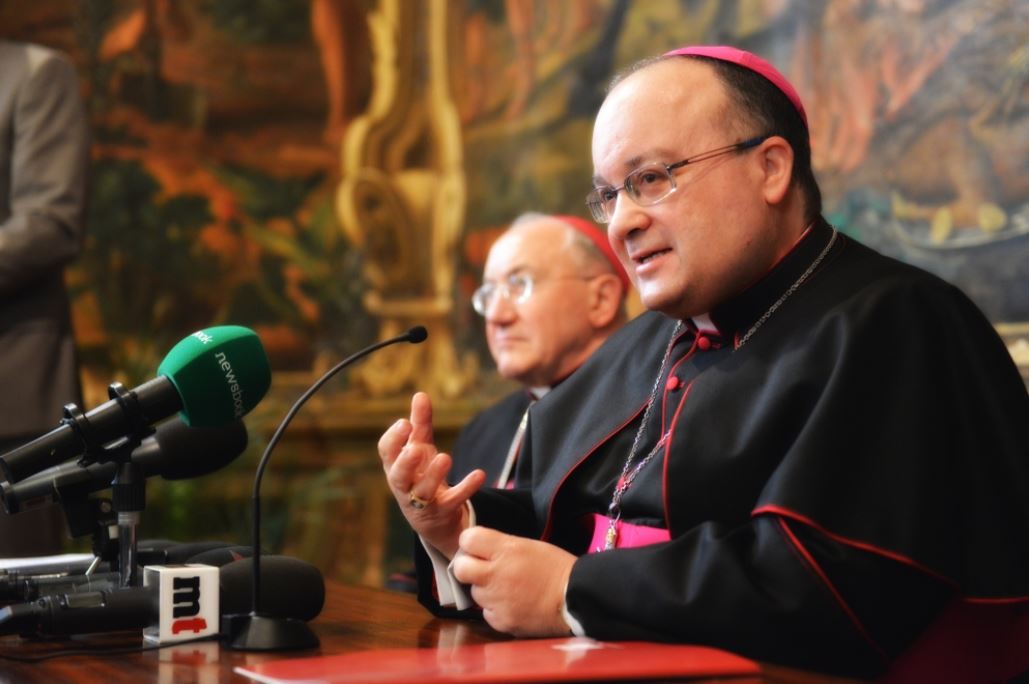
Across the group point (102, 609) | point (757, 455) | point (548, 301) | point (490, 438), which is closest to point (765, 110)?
point (757, 455)

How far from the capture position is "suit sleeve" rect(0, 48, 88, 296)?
174 inches

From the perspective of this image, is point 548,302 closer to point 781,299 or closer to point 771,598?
point 781,299

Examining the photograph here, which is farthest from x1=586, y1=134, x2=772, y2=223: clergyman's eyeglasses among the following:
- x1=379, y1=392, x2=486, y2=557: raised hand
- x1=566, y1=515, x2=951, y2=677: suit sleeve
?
x1=566, y1=515, x2=951, y2=677: suit sleeve

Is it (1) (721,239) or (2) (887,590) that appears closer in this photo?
(2) (887,590)

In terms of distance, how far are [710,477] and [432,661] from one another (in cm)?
68

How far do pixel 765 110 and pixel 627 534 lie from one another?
87 cm

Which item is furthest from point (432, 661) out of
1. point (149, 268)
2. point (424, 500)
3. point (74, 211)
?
point (149, 268)

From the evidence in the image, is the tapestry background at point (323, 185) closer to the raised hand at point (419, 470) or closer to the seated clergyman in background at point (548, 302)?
the seated clergyman in background at point (548, 302)

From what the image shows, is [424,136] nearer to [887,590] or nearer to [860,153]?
[860,153]

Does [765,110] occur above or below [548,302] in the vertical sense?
above

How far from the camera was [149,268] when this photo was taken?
7.04 metres

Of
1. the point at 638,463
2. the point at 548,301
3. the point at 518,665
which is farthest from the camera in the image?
the point at 548,301

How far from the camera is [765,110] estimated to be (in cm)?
266

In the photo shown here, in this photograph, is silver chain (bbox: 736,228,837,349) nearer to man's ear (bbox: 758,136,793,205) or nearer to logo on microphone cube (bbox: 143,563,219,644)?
man's ear (bbox: 758,136,793,205)
